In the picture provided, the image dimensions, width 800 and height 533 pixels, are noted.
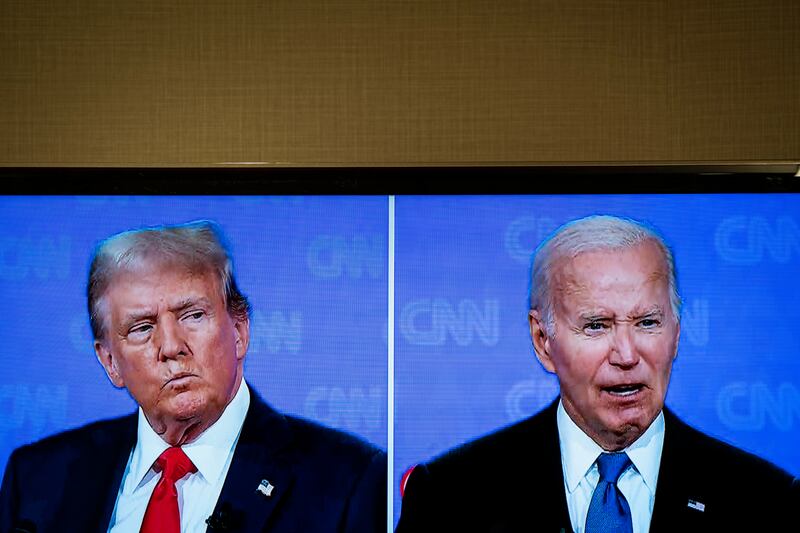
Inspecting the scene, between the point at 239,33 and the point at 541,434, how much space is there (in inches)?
46.3

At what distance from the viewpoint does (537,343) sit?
207 centimetres

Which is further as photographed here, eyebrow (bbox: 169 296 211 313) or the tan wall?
the tan wall

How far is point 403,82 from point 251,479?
98 cm

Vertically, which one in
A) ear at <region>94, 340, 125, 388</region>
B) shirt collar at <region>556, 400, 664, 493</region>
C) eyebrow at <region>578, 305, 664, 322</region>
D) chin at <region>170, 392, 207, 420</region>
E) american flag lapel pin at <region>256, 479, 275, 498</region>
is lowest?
american flag lapel pin at <region>256, 479, 275, 498</region>

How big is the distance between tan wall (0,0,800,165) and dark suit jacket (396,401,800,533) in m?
0.66

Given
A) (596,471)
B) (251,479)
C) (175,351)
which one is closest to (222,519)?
(251,479)

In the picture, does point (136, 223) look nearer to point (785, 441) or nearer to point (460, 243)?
point (460, 243)

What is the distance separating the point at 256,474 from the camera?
2.05m

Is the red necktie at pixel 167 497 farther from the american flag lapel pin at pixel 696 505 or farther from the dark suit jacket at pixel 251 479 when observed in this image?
the american flag lapel pin at pixel 696 505

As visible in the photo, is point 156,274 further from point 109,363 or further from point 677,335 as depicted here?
point 677,335

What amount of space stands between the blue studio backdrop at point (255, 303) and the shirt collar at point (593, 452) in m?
0.41

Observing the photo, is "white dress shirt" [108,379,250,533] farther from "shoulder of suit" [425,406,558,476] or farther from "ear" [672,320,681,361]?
"ear" [672,320,681,361]

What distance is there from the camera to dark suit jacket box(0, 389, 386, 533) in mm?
2035

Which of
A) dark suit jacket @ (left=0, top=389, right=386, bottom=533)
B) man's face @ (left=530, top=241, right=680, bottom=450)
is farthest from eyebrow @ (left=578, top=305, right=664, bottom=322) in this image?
dark suit jacket @ (left=0, top=389, right=386, bottom=533)
